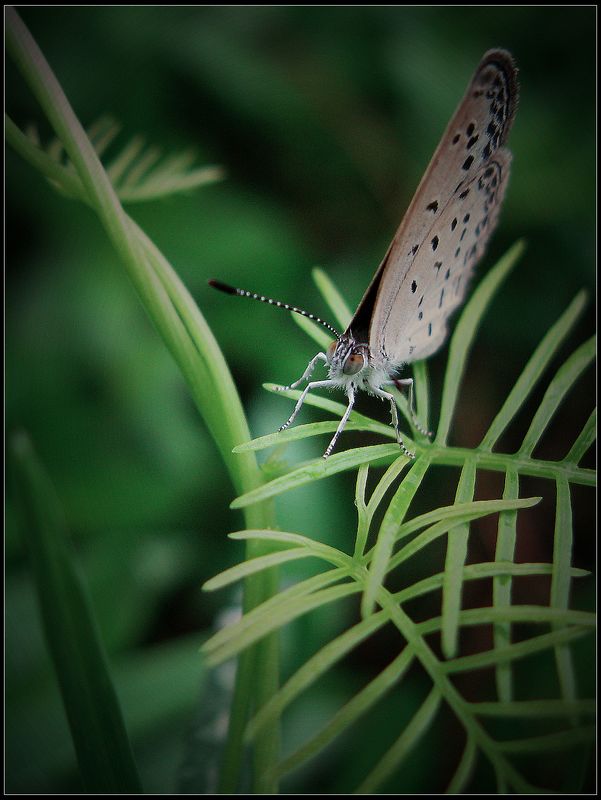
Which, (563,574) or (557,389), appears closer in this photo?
(563,574)

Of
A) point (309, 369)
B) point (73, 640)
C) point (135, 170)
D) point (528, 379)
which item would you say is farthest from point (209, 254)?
point (73, 640)

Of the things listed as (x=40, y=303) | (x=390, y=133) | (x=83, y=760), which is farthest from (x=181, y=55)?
(x=83, y=760)

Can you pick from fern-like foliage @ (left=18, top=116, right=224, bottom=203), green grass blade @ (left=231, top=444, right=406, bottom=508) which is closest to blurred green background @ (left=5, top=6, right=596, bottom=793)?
fern-like foliage @ (left=18, top=116, right=224, bottom=203)

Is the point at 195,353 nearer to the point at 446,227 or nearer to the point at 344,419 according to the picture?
the point at 344,419

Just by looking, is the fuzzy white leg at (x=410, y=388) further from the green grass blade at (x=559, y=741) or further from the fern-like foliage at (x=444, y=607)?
the green grass blade at (x=559, y=741)

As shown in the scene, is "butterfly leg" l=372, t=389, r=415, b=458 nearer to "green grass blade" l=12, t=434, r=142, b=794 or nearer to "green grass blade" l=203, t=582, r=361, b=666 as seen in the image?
"green grass blade" l=203, t=582, r=361, b=666

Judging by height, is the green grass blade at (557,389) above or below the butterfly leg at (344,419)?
below

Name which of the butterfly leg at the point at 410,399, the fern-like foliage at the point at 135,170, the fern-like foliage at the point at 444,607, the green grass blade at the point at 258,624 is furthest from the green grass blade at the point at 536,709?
the fern-like foliage at the point at 135,170
